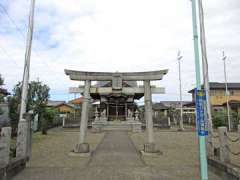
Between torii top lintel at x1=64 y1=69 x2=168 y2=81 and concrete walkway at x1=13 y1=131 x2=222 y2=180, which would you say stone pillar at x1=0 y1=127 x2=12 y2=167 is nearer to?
concrete walkway at x1=13 y1=131 x2=222 y2=180

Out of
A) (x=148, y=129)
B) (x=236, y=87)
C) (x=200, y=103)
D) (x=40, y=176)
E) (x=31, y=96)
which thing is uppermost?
(x=236, y=87)

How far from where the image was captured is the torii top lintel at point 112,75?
404 inches

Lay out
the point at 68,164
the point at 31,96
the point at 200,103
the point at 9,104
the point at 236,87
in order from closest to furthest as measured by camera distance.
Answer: the point at 200,103 → the point at 68,164 → the point at 9,104 → the point at 31,96 → the point at 236,87

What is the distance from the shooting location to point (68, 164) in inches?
314

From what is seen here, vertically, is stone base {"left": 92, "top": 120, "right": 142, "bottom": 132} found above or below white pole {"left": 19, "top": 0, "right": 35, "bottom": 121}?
below

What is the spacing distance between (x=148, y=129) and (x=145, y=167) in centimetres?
291

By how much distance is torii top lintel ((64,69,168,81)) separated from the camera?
33.7 ft

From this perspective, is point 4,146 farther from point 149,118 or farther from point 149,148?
point 149,118

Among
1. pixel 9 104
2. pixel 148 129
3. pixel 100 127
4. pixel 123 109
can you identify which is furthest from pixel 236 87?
pixel 9 104

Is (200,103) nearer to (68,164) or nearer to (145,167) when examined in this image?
(145,167)

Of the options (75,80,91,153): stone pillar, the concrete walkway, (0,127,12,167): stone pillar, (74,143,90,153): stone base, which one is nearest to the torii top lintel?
(75,80,91,153): stone pillar

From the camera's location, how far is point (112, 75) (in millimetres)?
10477

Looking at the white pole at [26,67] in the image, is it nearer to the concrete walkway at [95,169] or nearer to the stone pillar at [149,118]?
the concrete walkway at [95,169]

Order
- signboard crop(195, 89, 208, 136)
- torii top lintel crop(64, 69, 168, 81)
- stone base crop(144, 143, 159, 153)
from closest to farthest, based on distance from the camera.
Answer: signboard crop(195, 89, 208, 136)
stone base crop(144, 143, 159, 153)
torii top lintel crop(64, 69, 168, 81)
